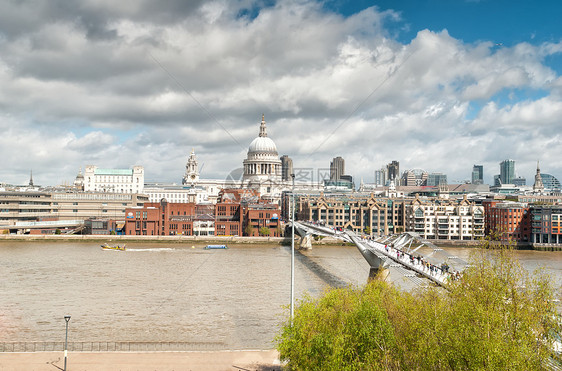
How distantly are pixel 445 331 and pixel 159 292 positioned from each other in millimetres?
19176

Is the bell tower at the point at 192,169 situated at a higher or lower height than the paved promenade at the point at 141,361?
higher

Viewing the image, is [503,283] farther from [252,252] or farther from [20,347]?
[252,252]

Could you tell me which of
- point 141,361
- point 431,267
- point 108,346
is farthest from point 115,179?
point 141,361

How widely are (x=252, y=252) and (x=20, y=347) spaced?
3354 cm

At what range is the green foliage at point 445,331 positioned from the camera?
26.2 ft

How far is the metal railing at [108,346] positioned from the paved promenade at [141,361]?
0.75 meters

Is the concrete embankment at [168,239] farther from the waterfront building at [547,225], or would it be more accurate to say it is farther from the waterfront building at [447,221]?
the waterfront building at [547,225]

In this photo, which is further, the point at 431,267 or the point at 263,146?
the point at 263,146

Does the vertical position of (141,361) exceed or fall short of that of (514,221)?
it falls short

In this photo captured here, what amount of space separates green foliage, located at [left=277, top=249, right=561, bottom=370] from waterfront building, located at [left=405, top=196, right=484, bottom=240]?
53322 mm

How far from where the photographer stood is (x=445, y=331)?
29.6ft

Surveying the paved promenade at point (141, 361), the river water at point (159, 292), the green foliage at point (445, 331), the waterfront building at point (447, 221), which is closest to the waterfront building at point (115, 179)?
the waterfront building at point (447, 221)

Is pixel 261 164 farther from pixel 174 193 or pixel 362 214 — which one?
pixel 362 214

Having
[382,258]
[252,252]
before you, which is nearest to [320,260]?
[252,252]
